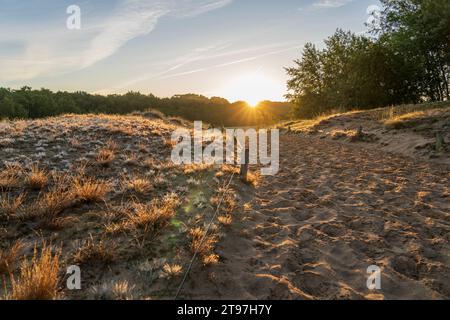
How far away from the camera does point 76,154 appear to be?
36.2 ft

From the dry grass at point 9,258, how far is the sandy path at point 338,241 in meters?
2.64

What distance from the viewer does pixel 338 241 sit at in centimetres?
598

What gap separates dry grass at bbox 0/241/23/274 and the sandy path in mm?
2636

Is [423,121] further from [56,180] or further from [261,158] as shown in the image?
[56,180]

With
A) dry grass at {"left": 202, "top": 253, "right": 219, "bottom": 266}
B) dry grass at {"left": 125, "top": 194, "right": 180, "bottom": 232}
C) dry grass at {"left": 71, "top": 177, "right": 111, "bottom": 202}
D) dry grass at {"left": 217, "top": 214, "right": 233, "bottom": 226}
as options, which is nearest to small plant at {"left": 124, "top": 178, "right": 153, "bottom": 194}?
dry grass at {"left": 71, "top": 177, "right": 111, "bottom": 202}

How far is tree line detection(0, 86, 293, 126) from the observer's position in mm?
52938

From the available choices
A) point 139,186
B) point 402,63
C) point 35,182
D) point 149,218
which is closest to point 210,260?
point 149,218

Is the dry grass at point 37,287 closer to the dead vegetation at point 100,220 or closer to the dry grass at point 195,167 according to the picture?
the dead vegetation at point 100,220

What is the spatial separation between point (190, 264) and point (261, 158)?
11.5 m

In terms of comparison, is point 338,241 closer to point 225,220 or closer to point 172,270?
point 225,220

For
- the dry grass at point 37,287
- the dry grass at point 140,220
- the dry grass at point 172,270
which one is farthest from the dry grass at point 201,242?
the dry grass at point 37,287

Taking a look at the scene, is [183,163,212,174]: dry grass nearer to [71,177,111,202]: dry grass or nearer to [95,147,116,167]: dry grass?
[95,147,116,167]: dry grass

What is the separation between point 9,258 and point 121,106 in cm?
6413
